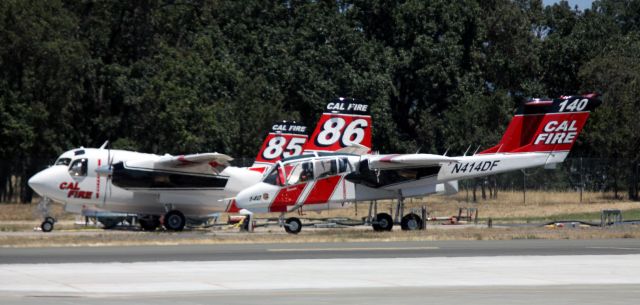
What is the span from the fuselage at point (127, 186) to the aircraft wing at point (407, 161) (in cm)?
540

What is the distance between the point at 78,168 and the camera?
39.2 m

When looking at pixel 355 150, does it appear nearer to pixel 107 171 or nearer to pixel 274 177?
pixel 274 177

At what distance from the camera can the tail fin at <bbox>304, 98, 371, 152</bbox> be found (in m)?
43.4

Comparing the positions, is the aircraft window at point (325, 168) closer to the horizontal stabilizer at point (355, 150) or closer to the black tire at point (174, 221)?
the horizontal stabilizer at point (355, 150)

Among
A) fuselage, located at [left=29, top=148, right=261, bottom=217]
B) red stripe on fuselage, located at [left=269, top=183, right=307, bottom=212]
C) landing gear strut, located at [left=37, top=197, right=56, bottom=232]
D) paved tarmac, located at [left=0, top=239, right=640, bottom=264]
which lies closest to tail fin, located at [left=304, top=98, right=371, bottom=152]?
fuselage, located at [left=29, top=148, right=261, bottom=217]

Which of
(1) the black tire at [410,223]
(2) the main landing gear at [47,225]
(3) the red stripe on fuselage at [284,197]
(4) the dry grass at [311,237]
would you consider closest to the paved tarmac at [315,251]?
(4) the dry grass at [311,237]

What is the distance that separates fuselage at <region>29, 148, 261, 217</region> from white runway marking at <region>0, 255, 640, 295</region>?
16.0m

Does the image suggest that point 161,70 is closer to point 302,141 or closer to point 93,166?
point 302,141

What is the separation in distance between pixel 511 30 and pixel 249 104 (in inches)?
765

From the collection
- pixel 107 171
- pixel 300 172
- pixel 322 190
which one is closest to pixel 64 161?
pixel 107 171

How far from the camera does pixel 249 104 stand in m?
64.8

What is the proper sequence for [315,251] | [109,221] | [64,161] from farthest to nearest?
[109,221] < [64,161] < [315,251]

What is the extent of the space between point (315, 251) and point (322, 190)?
10143 millimetres

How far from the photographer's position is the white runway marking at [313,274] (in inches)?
756
